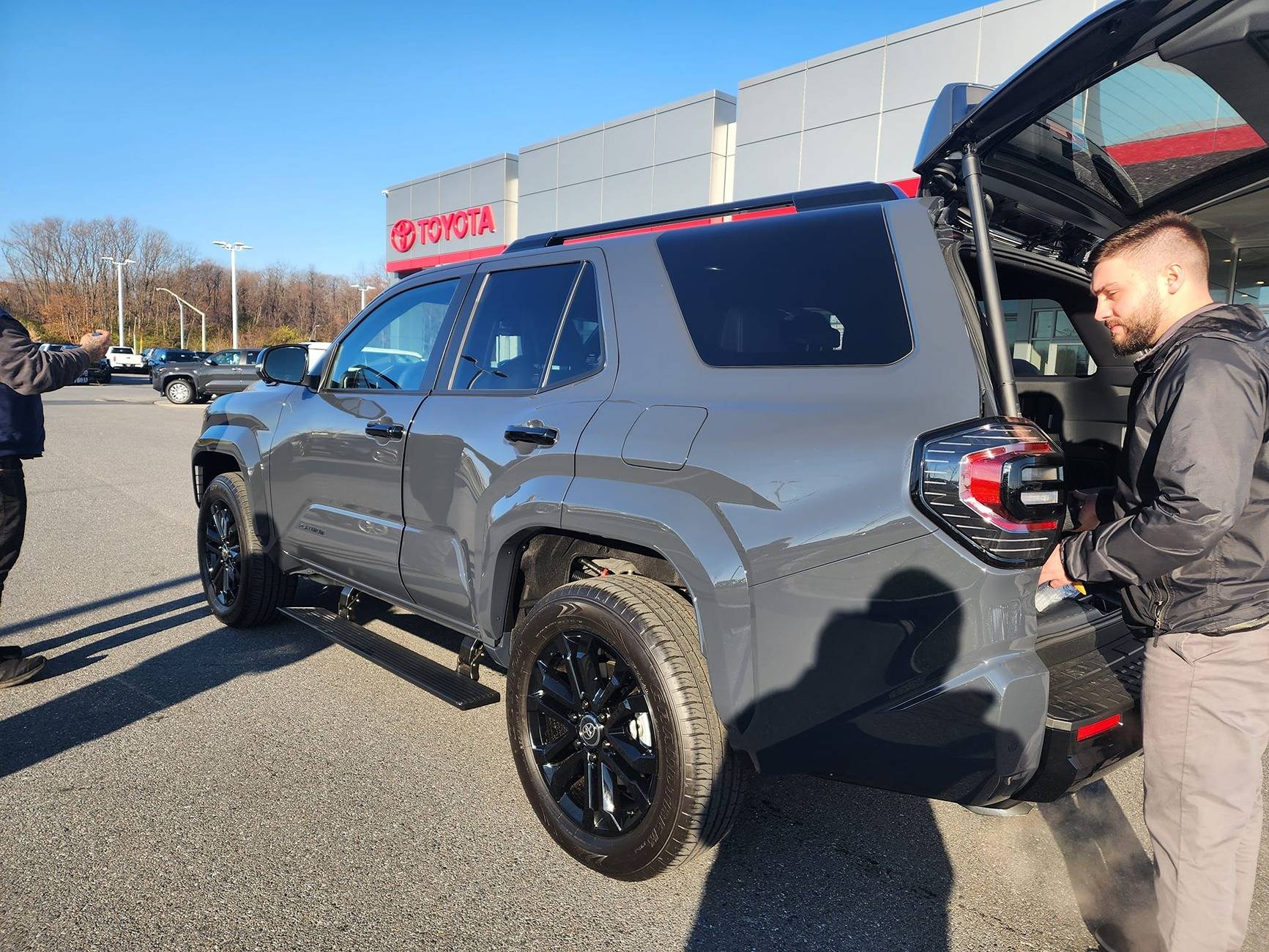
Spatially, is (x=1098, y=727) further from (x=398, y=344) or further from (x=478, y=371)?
(x=398, y=344)

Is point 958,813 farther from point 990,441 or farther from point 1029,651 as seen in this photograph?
point 990,441

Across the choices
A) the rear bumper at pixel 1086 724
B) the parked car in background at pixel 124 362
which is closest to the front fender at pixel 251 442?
the rear bumper at pixel 1086 724

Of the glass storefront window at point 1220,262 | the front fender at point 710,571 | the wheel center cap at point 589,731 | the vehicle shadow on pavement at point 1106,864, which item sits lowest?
the vehicle shadow on pavement at point 1106,864

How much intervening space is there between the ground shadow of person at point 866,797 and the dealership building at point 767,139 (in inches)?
326

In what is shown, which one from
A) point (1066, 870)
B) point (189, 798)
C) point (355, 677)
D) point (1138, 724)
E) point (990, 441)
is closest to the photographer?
point (990, 441)

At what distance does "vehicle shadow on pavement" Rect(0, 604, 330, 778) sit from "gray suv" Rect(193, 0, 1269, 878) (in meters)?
1.40

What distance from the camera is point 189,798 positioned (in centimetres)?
302

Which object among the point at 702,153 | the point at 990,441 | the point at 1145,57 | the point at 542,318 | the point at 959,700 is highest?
the point at 702,153

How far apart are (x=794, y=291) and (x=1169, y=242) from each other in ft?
2.86

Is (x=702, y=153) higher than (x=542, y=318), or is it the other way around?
(x=702, y=153)

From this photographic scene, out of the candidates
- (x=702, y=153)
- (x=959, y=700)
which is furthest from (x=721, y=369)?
(x=702, y=153)

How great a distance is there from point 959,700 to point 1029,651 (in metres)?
0.21

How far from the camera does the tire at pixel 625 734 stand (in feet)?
7.57

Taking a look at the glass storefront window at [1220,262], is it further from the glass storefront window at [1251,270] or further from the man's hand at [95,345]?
the man's hand at [95,345]
